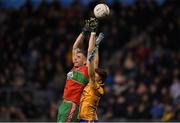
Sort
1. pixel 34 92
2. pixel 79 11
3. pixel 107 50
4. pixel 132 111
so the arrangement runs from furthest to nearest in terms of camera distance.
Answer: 1. pixel 79 11
2. pixel 107 50
3. pixel 34 92
4. pixel 132 111

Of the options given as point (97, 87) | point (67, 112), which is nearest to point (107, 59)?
point (67, 112)

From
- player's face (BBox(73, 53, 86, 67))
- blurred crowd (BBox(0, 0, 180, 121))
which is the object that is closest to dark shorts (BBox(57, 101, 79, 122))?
player's face (BBox(73, 53, 86, 67))

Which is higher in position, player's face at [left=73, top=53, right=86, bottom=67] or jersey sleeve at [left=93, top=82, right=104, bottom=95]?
player's face at [left=73, top=53, right=86, bottom=67]

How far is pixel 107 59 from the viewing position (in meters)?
22.2

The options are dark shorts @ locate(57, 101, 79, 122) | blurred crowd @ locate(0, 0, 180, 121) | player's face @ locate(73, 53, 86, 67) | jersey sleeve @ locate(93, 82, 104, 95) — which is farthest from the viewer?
blurred crowd @ locate(0, 0, 180, 121)

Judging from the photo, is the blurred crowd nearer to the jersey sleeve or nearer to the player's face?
the player's face

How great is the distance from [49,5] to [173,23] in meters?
4.69

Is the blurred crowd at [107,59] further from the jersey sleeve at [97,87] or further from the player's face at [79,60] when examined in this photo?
the jersey sleeve at [97,87]

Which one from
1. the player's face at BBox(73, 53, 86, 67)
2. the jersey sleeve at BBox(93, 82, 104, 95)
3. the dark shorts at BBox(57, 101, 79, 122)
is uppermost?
the player's face at BBox(73, 53, 86, 67)

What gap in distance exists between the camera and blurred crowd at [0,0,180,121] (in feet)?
63.2

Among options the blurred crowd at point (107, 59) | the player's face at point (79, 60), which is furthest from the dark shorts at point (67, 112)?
the blurred crowd at point (107, 59)

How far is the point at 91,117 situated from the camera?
43.0ft

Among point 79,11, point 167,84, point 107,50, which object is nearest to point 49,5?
point 79,11

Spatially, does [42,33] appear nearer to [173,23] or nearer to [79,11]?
[79,11]
